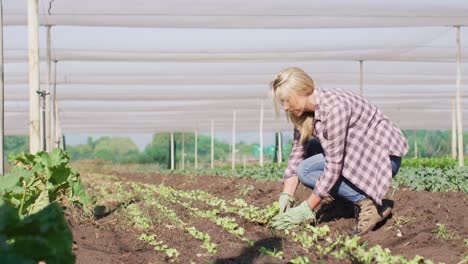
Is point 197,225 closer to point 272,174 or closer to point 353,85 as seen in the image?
point 272,174

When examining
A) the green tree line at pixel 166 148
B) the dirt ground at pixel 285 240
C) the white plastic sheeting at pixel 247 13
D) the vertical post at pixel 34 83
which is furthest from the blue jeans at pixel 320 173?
the green tree line at pixel 166 148

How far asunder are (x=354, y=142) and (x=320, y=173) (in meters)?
0.39

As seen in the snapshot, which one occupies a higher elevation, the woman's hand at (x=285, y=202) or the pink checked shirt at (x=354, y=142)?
the pink checked shirt at (x=354, y=142)

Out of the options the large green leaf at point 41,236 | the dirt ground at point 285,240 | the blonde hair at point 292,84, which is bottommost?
the dirt ground at point 285,240

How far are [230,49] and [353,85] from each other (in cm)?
546

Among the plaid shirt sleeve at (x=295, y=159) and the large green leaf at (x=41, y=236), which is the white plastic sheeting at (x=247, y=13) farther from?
the large green leaf at (x=41, y=236)

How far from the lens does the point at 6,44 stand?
1333cm

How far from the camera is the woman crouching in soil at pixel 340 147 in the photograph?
501cm

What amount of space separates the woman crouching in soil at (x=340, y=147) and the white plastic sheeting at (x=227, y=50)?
543 cm

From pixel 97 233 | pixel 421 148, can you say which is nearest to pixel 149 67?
pixel 97 233

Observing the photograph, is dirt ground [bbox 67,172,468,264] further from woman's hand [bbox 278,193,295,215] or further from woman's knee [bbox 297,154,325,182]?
woman's knee [bbox 297,154,325,182]

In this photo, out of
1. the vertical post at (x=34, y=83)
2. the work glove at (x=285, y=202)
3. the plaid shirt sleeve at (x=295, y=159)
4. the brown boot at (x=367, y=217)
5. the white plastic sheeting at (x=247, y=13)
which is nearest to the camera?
the brown boot at (x=367, y=217)

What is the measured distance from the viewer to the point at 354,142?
17.1 ft

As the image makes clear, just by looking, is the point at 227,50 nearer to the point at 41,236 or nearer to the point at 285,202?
the point at 285,202
